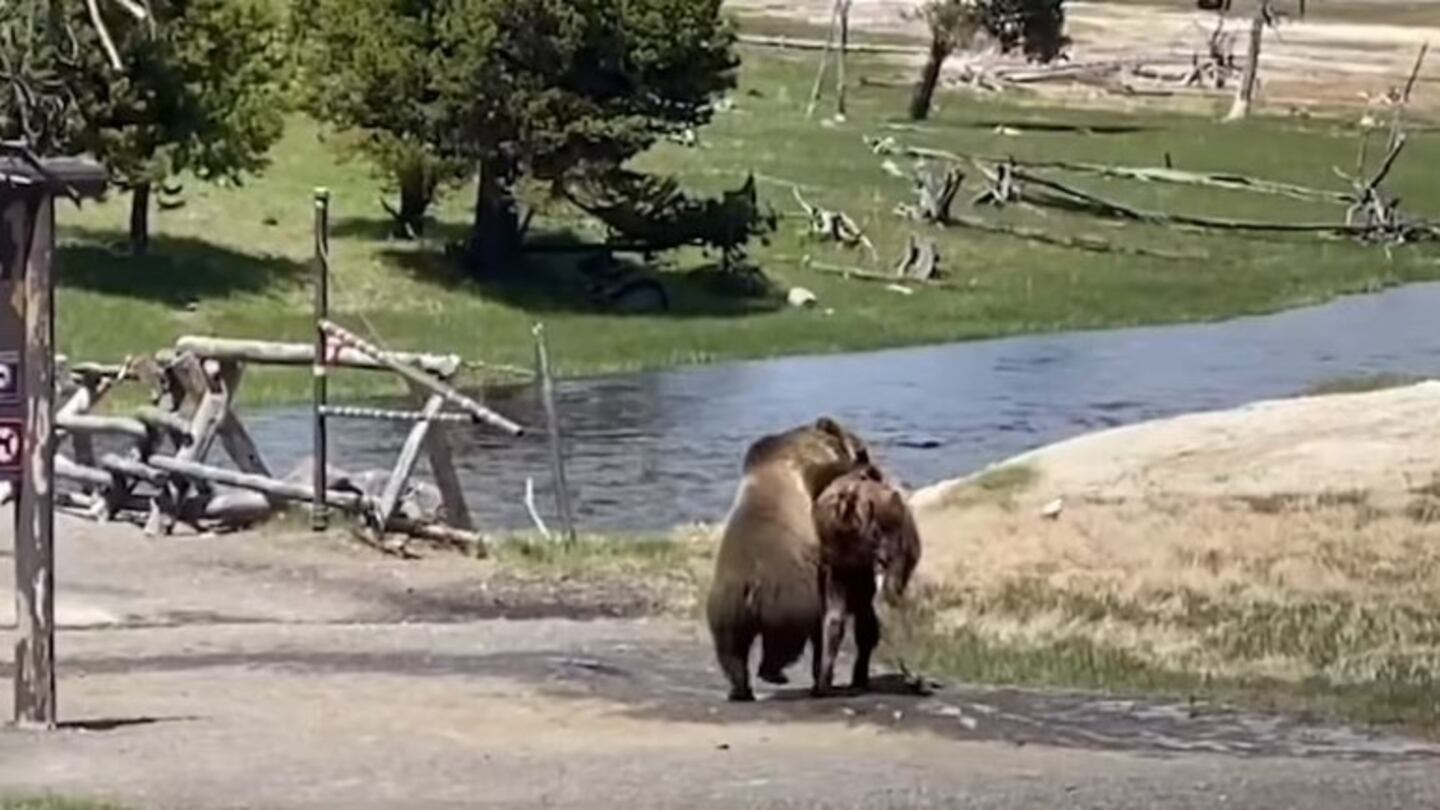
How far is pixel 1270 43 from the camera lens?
4222 inches

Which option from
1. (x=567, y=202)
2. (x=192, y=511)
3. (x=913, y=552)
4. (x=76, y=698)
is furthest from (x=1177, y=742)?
(x=567, y=202)

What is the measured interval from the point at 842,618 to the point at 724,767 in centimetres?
187

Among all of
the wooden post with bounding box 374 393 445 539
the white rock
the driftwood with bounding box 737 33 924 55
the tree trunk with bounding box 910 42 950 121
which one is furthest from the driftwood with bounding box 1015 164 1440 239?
the wooden post with bounding box 374 393 445 539

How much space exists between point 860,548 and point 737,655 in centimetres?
105

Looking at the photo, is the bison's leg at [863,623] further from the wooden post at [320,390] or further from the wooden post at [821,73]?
the wooden post at [821,73]

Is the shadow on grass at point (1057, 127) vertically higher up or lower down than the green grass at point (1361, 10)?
higher up

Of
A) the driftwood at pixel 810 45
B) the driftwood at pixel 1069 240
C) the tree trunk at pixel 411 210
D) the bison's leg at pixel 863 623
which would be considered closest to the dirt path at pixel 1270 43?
the driftwood at pixel 810 45

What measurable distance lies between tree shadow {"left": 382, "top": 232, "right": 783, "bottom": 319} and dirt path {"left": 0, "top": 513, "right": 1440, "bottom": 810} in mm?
26176

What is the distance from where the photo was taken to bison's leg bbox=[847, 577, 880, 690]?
15.3 m

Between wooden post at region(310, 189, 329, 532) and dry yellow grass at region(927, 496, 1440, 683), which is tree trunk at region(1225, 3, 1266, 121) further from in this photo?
dry yellow grass at region(927, 496, 1440, 683)

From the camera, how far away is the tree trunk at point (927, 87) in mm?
78750

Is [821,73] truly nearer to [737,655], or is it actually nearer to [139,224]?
[139,224]

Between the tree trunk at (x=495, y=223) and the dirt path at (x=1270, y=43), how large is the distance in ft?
136

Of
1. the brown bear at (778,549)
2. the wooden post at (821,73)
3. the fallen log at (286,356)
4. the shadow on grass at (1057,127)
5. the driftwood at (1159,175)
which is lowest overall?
the wooden post at (821,73)
